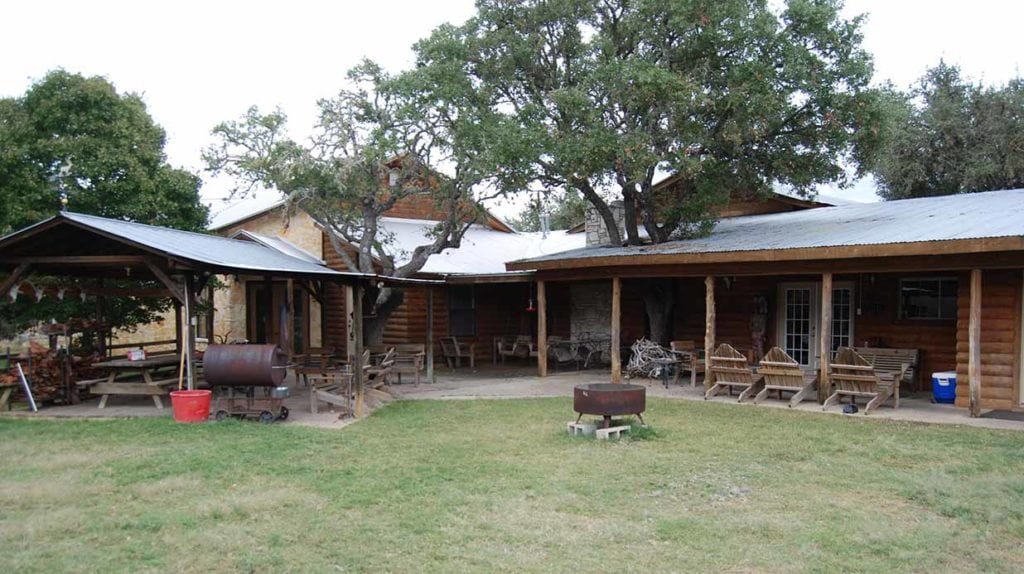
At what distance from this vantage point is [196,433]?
28.8ft

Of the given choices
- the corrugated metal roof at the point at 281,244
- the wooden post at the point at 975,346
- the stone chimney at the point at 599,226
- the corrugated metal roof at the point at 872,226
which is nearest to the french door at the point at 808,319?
the corrugated metal roof at the point at 872,226

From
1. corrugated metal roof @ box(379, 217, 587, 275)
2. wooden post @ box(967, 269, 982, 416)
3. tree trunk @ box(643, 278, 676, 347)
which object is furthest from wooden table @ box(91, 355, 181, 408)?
wooden post @ box(967, 269, 982, 416)

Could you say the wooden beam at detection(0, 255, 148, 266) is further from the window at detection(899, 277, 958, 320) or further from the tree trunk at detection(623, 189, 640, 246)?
the window at detection(899, 277, 958, 320)

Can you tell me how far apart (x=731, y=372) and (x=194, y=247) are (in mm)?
8191

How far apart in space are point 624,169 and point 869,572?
32.9ft

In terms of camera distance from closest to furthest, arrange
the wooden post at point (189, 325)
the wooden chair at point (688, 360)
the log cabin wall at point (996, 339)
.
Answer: the wooden post at point (189, 325) < the log cabin wall at point (996, 339) < the wooden chair at point (688, 360)

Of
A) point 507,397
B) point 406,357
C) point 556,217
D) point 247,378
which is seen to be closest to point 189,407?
point 247,378

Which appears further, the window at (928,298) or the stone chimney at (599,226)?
the stone chimney at (599,226)

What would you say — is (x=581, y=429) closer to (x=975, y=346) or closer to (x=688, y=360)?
(x=975, y=346)

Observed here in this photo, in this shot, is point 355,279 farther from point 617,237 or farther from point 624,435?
point 617,237

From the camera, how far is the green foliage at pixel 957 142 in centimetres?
2153

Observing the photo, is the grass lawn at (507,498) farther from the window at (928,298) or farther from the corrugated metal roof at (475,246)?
the corrugated metal roof at (475,246)

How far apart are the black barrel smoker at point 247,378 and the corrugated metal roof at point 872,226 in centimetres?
609

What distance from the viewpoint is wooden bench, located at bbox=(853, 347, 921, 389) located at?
1192 cm
